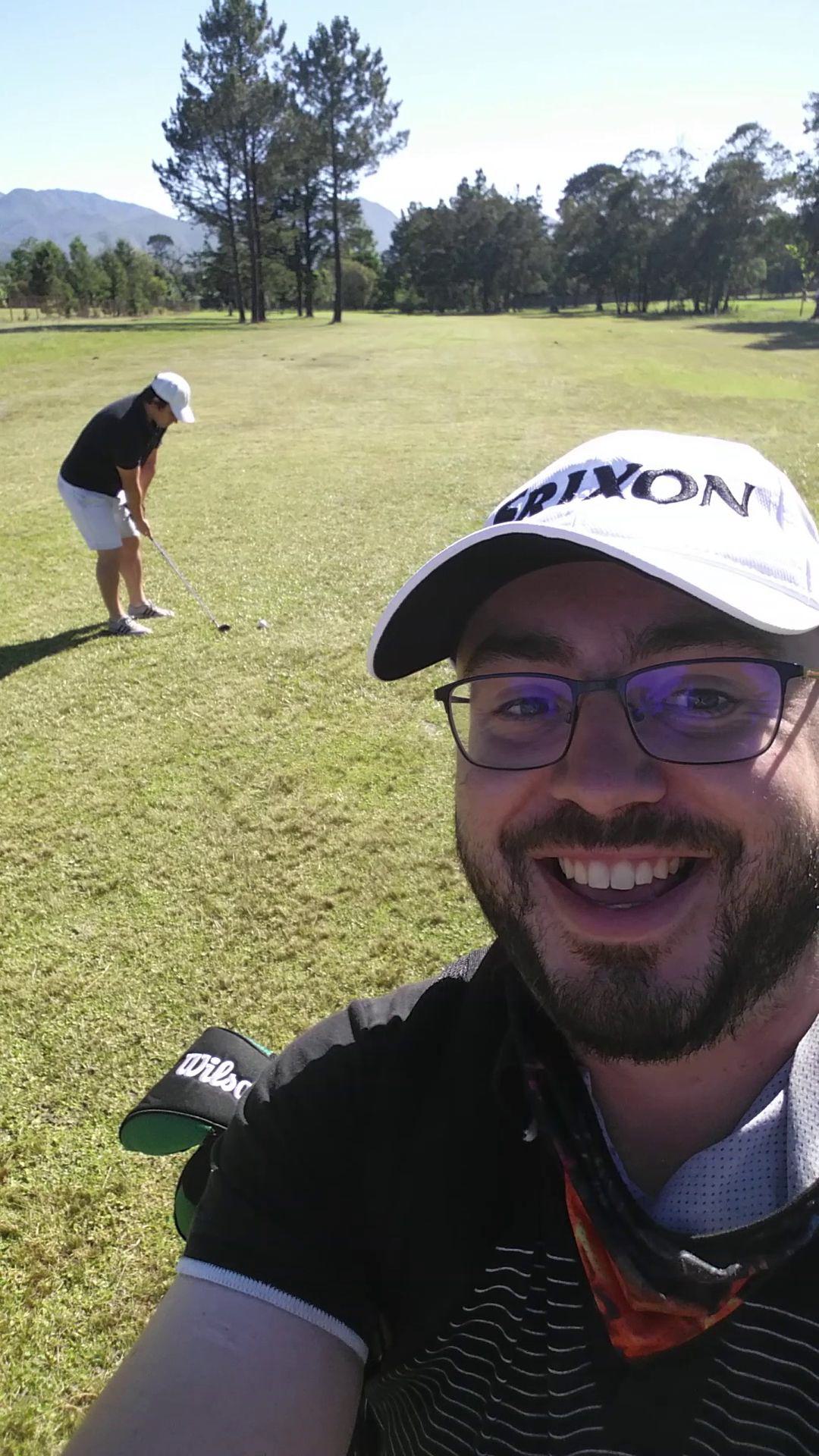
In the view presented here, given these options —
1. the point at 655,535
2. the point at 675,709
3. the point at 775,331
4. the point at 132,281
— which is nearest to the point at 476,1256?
the point at 675,709

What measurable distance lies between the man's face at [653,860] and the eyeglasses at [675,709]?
0.06ft

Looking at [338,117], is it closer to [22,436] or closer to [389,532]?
[22,436]

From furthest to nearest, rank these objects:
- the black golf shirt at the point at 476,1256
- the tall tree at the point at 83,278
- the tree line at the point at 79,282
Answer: the tall tree at the point at 83,278, the tree line at the point at 79,282, the black golf shirt at the point at 476,1256

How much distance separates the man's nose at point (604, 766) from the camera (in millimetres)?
1272

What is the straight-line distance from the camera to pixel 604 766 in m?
1.31

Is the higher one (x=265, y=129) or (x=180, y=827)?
(x=265, y=129)

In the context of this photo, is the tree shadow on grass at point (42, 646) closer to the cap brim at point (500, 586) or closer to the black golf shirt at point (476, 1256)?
the cap brim at point (500, 586)

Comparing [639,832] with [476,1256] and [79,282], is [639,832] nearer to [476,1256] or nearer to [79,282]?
[476,1256]

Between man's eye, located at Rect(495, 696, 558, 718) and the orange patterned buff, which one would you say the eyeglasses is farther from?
the orange patterned buff

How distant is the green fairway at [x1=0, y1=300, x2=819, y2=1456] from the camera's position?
251 centimetres

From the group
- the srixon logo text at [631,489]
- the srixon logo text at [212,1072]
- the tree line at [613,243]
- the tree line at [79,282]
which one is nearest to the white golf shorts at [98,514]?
the srixon logo text at [212,1072]

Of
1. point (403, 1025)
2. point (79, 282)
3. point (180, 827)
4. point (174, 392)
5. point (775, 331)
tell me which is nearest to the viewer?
point (403, 1025)

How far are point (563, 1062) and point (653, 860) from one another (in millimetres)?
322

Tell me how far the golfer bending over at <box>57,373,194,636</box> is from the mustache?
210 inches
